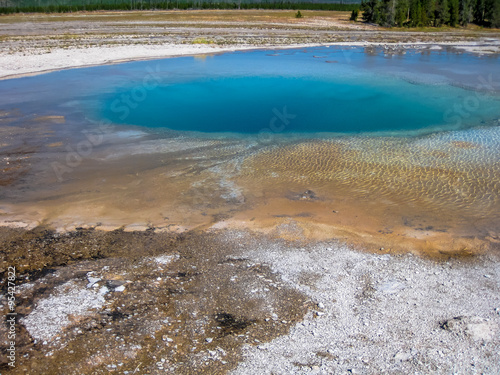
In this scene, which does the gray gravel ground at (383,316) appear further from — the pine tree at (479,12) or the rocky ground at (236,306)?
the pine tree at (479,12)

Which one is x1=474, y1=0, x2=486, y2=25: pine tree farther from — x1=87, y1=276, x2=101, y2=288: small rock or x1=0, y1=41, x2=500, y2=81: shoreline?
x1=87, y1=276, x2=101, y2=288: small rock

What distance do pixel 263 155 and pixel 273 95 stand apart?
19.6 ft

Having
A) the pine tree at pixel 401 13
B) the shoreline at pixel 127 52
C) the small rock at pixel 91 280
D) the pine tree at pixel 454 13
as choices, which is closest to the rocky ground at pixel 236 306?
the small rock at pixel 91 280

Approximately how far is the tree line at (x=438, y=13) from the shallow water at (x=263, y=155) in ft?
102

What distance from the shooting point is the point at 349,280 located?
4.86 m

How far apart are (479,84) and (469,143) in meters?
7.71

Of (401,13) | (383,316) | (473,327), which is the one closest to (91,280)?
(383,316)

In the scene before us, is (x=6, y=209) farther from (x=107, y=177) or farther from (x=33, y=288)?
(x=33, y=288)

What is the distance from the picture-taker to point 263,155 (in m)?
9.03

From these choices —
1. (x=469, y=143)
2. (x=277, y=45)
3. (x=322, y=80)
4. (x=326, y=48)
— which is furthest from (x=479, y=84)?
(x=277, y=45)

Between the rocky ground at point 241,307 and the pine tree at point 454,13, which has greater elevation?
the pine tree at point 454,13

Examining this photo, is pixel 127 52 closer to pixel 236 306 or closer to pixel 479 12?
pixel 236 306

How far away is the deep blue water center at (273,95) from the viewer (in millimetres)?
11500

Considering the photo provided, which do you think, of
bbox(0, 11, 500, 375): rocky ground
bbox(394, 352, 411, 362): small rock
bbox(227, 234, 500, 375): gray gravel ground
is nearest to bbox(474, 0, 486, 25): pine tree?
bbox(0, 11, 500, 375): rocky ground
